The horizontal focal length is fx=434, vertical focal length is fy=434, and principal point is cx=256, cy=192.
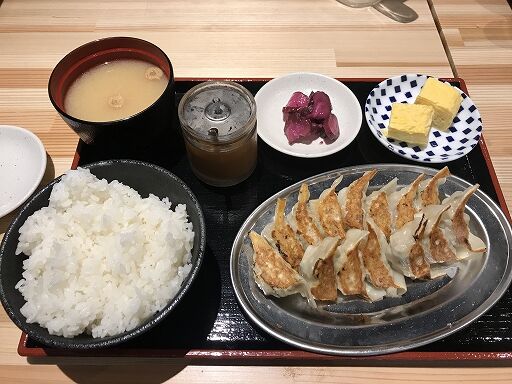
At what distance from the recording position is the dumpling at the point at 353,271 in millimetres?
1594

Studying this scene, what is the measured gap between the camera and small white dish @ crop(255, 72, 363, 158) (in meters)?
2.12

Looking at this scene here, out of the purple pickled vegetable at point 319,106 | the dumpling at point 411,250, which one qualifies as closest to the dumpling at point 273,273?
the dumpling at point 411,250

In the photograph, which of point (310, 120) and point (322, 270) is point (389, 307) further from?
point (310, 120)

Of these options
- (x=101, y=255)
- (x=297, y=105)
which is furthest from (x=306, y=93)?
(x=101, y=255)

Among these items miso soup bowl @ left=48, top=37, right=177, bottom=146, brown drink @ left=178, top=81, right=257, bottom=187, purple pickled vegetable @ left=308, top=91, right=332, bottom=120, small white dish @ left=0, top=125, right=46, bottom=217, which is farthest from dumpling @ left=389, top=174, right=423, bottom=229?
small white dish @ left=0, top=125, right=46, bottom=217

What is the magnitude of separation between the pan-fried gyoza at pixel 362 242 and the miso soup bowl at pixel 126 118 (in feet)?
2.19

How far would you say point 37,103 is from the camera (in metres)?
2.40

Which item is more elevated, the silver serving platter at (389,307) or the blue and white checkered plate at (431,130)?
the blue and white checkered plate at (431,130)

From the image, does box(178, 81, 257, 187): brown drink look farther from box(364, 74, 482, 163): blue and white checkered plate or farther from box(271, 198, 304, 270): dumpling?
box(364, 74, 482, 163): blue and white checkered plate

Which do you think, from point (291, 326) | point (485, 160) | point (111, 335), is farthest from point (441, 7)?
point (111, 335)

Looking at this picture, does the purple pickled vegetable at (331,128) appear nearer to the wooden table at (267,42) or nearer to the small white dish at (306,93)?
the small white dish at (306,93)

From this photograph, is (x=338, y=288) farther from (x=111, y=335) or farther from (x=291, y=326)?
(x=111, y=335)

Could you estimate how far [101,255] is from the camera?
5.21 feet

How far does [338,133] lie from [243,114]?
22.1 inches
